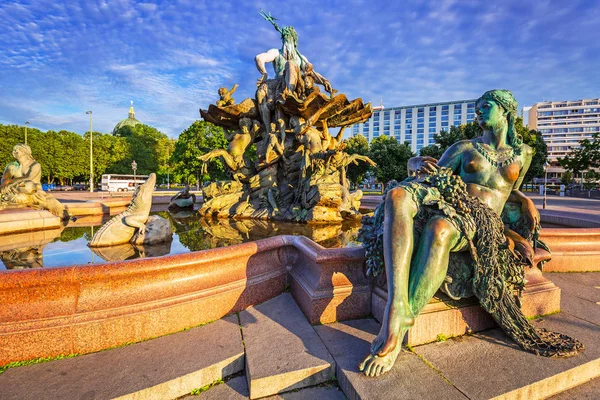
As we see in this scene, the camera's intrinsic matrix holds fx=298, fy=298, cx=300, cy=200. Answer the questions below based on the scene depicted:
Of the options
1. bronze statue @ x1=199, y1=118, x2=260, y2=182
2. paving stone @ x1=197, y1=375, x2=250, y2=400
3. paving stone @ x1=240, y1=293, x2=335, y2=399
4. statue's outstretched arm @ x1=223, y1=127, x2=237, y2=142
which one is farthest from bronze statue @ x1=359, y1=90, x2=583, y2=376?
statue's outstretched arm @ x1=223, y1=127, x2=237, y2=142

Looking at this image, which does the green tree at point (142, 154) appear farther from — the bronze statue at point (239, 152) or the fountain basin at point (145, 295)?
the fountain basin at point (145, 295)

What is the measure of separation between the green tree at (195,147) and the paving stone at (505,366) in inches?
1286

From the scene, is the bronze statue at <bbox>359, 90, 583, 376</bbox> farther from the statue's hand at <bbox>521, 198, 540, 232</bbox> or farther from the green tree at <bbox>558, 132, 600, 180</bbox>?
the green tree at <bbox>558, 132, 600, 180</bbox>

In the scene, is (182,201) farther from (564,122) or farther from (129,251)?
(564,122)

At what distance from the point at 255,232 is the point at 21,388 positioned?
5533 millimetres

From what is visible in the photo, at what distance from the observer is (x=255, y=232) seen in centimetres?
745

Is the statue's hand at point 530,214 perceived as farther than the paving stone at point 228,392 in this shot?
Yes

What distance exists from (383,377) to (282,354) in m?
0.76

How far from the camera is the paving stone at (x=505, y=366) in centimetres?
195

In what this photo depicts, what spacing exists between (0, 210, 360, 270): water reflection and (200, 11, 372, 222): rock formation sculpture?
0.88 meters

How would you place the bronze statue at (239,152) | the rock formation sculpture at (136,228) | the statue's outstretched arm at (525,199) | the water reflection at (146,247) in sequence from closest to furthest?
the statue's outstretched arm at (525,199), the water reflection at (146,247), the rock formation sculpture at (136,228), the bronze statue at (239,152)

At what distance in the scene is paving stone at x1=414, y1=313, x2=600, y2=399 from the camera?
1.95 m

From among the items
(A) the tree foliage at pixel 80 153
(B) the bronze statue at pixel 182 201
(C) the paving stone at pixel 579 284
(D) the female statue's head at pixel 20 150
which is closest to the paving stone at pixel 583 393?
(C) the paving stone at pixel 579 284

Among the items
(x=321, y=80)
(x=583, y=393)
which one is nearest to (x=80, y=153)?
(x=321, y=80)
